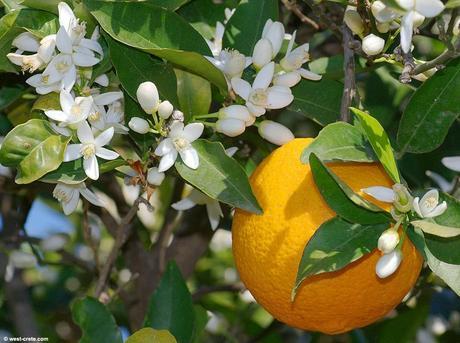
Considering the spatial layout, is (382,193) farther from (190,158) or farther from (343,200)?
(190,158)

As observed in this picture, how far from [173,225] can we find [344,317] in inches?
32.6

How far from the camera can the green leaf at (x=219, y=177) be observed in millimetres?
1223

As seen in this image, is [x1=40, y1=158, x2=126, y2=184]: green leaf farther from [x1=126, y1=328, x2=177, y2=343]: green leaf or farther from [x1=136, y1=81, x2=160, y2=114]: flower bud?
[x1=126, y1=328, x2=177, y2=343]: green leaf

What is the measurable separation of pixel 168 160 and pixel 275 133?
165mm

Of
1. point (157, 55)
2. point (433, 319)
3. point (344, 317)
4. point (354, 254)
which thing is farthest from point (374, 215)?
point (433, 319)

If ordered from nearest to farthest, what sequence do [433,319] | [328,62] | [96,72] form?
[96,72]
[328,62]
[433,319]

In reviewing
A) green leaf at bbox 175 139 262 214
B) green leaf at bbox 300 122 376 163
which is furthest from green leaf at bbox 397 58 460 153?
green leaf at bbox 175 139 262 214

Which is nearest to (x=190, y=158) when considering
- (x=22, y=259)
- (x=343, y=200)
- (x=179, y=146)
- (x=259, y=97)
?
(x=179, y=146)

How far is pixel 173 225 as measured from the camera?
2.03 m

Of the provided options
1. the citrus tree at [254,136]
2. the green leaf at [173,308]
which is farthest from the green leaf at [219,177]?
the green leaf at [173,308]

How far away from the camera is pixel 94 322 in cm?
155

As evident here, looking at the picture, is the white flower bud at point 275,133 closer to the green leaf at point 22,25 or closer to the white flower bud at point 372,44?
the white flower bud at point 372,44

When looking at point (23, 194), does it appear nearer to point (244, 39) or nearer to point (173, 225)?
point (173, 225)

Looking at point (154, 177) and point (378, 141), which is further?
point (154, 177)
